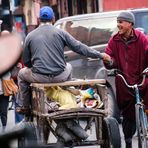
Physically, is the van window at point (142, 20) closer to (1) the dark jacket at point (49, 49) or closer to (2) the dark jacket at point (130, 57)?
(2) the dark jacket at point (130, 57)

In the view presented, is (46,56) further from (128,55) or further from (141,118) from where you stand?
(141,118)

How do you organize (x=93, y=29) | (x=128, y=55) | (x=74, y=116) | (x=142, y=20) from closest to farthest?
1. (x=74, y=116)
2. (x=128, y=55)
3. (x=142, y=20)
4. (x=93, y=29)

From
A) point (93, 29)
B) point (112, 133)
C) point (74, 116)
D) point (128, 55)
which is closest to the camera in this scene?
point (74, 116)

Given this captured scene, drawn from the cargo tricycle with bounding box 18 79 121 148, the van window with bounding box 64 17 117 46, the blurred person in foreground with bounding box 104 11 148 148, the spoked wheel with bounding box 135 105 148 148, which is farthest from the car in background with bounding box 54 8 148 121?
the cargo tricycle with bounding box 18 79 121 148

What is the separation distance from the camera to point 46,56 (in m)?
6.47

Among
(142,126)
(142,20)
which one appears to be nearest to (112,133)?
(142,126)

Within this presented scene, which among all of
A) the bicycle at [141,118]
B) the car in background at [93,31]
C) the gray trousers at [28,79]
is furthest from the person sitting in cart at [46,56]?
the car in background at [93,31]

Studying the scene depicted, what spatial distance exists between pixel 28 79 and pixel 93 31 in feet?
18.6

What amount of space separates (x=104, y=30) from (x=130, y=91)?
521 centimetres

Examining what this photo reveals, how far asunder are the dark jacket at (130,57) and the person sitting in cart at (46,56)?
222mm

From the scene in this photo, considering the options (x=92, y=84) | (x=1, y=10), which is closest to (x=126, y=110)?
(x=92, y=84)

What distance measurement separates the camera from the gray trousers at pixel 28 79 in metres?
6.38

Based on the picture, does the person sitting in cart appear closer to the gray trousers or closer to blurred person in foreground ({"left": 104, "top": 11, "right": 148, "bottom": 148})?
the gray trousers

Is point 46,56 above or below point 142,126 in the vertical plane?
above
